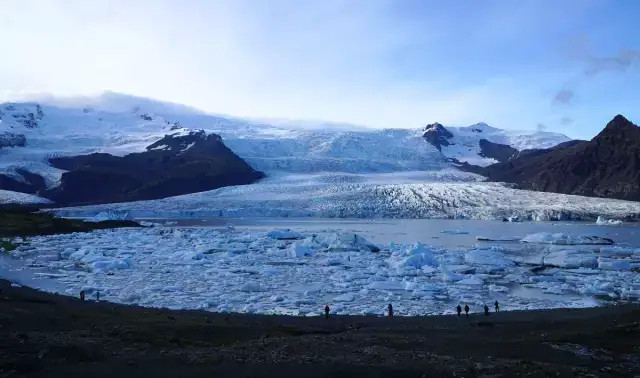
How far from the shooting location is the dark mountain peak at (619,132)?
106 meters

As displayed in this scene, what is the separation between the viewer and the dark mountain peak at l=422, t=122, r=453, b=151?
17188cm

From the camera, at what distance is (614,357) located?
10422 mm

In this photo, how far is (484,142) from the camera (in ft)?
597

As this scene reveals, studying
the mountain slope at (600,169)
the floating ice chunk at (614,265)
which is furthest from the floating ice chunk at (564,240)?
the mountain slope at (600,169)

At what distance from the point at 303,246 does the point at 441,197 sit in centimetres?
4722

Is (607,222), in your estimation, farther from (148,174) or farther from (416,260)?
(148,174)

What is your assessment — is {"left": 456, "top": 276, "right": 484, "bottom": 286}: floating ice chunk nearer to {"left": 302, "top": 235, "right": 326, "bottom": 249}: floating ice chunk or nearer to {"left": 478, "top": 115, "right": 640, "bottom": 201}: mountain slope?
{"left": 302, "top": 235, "right": 326, "bottom": 249}: floating ice chunk

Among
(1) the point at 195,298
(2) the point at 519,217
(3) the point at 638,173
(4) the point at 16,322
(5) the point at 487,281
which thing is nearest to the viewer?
(4) the point at 16,322

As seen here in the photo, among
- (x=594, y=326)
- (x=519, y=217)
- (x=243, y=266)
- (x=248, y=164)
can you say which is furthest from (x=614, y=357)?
(x=248, y=164)

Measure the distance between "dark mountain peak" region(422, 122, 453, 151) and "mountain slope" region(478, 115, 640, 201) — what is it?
56.0 metres

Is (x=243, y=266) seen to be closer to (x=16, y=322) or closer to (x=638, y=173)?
(x=16, y=322)

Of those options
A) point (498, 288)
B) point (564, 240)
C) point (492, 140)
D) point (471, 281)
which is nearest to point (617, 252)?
point (564, 240)

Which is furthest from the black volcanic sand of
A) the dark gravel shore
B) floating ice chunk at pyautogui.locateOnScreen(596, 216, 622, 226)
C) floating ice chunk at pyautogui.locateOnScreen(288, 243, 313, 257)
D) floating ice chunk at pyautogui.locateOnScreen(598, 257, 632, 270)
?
floating ice chunk at pyautogui.locateOnScreen(596, 216, 622, 226)

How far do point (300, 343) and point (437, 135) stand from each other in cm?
17067
